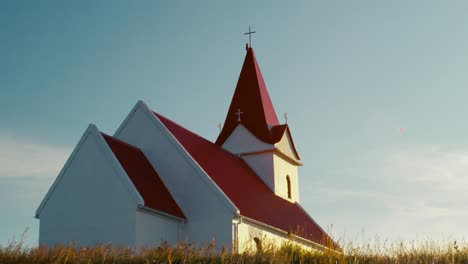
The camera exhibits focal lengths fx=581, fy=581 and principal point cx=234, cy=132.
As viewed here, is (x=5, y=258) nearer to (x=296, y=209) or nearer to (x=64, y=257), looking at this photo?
(x=64, y=257)

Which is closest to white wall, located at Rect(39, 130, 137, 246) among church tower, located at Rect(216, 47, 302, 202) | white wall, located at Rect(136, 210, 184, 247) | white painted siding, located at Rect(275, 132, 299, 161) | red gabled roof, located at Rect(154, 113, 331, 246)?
white wall, located at Rect(136, 210, 184, 247)

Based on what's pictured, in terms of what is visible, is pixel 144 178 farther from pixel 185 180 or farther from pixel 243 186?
pixel 243 186

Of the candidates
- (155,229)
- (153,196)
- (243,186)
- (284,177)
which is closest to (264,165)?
(284,177)

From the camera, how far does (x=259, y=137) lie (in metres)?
32.4

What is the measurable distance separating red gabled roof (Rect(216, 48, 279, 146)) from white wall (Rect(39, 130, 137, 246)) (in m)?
12.3

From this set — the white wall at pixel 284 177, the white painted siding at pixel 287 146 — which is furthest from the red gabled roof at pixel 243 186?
the white painted siding at pixel 287 146

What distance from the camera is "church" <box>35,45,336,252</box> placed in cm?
2039

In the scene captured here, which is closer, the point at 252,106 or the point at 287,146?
the point at 252,106

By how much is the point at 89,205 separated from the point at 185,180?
4.09 metres

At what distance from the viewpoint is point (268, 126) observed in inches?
1298

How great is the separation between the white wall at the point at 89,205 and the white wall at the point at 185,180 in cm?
316

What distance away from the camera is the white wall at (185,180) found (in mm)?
22125

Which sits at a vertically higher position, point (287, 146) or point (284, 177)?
point (287, 146)

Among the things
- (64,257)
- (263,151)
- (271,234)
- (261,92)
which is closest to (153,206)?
(271,234)
